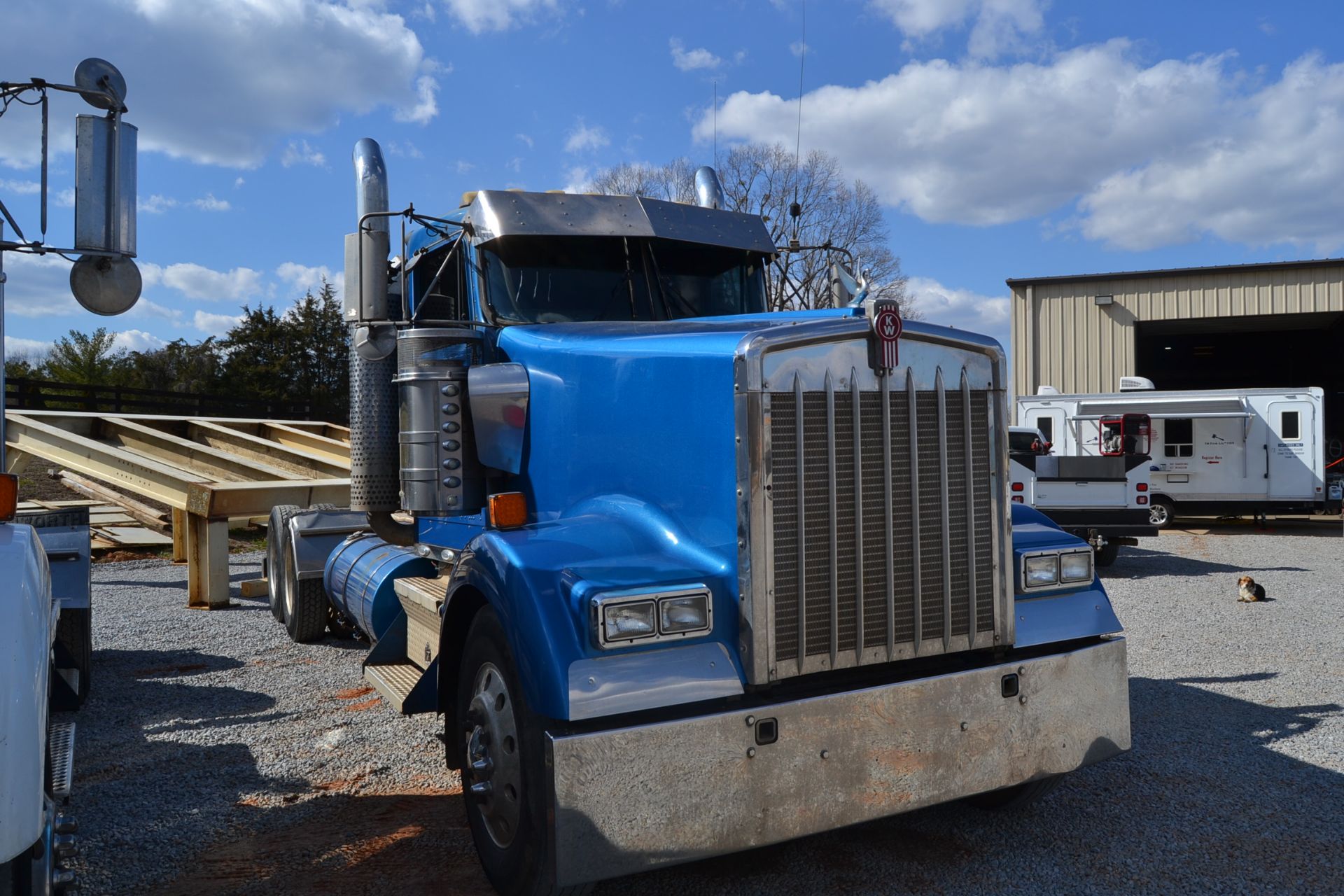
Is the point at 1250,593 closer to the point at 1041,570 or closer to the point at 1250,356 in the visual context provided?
the point at 1041,570

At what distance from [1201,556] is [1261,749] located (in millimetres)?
10554

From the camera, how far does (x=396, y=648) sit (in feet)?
16.3

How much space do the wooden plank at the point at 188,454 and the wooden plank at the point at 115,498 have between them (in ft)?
2.37

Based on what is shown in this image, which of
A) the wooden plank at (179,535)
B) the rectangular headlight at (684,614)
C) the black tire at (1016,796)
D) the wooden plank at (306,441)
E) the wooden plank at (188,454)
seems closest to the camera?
the rectangular headlight at (684,614)

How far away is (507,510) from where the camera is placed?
4.09 m

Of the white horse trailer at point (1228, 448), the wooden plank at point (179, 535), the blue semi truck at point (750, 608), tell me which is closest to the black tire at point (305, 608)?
the blue semi truck at point (750, 608)

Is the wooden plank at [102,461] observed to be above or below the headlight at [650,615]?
above

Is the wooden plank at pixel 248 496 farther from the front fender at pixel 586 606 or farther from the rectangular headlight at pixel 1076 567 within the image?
the rectangular headlight at pixel 1076 567

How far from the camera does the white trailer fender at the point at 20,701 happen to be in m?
2.29

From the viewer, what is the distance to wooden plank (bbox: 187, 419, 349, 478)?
12.8 metres

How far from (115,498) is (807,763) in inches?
536

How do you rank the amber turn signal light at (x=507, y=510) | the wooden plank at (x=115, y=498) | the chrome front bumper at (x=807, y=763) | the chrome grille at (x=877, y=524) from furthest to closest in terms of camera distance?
the wooden plank at (x=115, y=498) < the amber turn signal light at (x=507, y=510) < the chrome grille at (x=877, y=524) < the chrome front bumper at (x=807, y=763)

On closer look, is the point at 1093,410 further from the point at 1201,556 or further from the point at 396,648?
the point at 396,648

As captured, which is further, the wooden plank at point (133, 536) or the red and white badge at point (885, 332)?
the wooden plank at point (133, 536)
